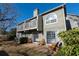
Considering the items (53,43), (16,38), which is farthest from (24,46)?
(53,43)

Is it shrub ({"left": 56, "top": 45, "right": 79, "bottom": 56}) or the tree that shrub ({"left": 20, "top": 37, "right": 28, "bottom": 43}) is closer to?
the tree

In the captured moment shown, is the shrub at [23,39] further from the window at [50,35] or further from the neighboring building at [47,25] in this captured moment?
the window at [50,35]

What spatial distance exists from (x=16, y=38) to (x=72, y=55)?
74.1 inches

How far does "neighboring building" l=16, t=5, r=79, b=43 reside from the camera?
6.19 metres

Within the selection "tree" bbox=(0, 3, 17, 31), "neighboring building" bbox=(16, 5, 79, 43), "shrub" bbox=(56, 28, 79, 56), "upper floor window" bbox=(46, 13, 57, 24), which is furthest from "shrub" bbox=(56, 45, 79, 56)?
"tree" bbox=(0, 3, 17, 31)

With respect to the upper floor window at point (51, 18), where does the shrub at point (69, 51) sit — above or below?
below

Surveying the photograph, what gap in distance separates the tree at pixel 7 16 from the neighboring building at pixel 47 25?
0.92 feet

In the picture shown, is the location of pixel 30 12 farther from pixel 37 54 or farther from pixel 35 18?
pixel 37 54

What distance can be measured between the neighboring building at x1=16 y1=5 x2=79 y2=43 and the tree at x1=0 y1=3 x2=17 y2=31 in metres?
0.28

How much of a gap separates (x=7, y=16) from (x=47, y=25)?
4.44 feet

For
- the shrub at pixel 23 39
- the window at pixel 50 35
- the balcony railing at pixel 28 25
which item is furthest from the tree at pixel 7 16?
the window at pixel 50 35

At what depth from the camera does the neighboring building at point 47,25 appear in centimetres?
619

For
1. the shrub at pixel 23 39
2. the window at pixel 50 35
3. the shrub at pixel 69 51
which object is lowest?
the shrub at pixel 69 51

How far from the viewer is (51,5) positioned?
620 centimetres
